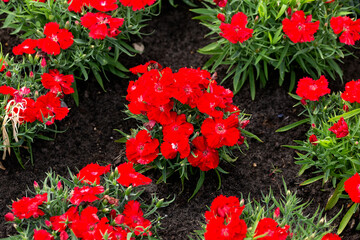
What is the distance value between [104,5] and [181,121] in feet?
3.83

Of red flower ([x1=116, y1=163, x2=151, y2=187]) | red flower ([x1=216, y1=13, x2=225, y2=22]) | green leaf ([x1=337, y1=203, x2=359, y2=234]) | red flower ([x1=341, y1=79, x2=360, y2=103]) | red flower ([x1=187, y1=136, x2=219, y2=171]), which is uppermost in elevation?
red flower ([x1=216, y1=13, x2=225, y2=22])

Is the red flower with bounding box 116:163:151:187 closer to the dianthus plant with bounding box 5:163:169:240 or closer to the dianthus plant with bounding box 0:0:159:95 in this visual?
the dianthus plant with bounding box 5:163:169:240

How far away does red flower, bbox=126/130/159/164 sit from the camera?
11.1 ft

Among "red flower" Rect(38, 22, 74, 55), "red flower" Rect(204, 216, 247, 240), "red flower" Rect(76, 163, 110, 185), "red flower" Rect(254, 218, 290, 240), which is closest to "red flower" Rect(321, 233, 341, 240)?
"red flower" Rect(254, 218, 290, 240)

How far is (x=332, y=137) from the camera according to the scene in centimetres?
357

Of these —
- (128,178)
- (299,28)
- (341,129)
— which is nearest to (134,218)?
(128,178)

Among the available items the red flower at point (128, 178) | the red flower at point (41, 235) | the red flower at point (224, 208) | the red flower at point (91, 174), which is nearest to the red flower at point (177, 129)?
the red flower at point (128, 178)

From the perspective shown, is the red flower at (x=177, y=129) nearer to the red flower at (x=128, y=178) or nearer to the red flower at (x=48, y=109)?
the red flower at (x=128, y=178)

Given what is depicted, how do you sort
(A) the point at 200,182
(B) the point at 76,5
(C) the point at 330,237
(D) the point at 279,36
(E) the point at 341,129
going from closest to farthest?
(C) the point at 330,237 < (E) the point at 341,129 < (A) the point at 200,182 < (B) the point at 76,5 < (D) the point at 279,36

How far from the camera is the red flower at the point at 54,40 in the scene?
369 cm

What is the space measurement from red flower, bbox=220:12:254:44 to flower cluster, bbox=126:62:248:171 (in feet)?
1.45

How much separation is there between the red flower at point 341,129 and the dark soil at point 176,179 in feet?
1.83

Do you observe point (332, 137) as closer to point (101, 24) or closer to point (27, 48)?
point (101, 24)

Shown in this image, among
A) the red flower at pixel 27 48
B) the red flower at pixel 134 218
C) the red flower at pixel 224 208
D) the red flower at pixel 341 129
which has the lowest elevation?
the red flower at pixel 134 218
